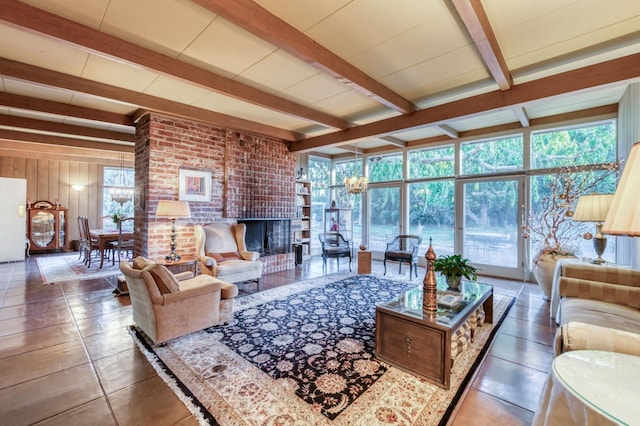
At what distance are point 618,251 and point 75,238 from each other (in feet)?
41.3

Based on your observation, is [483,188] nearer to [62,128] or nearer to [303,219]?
[303,219]

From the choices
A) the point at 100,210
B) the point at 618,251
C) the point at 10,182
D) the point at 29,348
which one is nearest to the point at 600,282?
the point at 618,251

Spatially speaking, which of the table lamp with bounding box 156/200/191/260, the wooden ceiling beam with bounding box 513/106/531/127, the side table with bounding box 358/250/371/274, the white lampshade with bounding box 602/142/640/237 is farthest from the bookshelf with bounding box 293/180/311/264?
the white lampshade with bounding box 602/142/640/237

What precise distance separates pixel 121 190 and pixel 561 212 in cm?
1069

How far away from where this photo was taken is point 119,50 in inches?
102

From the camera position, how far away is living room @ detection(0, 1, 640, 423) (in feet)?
7.84

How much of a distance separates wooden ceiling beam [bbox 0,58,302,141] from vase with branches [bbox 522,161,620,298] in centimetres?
493

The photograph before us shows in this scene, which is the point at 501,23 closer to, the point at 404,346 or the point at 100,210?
the point at 404,346

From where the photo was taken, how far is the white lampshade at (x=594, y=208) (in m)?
3.14

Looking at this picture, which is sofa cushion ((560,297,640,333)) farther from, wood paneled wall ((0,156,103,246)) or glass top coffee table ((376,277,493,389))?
wood paneled wall ((0,156,103,246))

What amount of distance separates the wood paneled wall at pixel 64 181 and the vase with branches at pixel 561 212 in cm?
1135

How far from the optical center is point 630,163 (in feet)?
3.10

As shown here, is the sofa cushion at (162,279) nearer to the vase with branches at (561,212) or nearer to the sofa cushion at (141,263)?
the sofa cushion at (141,263)

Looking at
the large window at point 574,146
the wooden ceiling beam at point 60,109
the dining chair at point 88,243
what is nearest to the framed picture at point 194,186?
the wooden ceiling beam at point 60,109
